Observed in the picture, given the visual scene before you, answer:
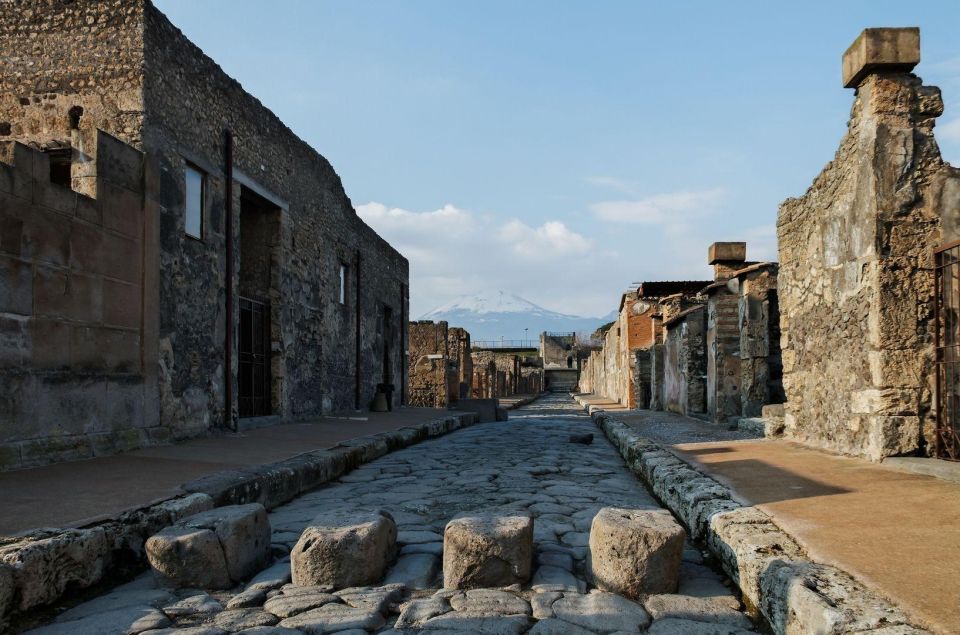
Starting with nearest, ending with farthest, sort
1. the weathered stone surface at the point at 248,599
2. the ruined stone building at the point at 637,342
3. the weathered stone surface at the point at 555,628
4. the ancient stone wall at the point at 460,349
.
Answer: the weathered stone surface at the point at 555,628 → the weathered stone surface at the point at 248,599 → the ruined stone building at the point at 637,342 → the ancient stone wall at the point at 460,349

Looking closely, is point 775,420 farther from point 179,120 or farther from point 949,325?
point 179,120

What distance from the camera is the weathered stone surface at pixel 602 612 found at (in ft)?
8.56

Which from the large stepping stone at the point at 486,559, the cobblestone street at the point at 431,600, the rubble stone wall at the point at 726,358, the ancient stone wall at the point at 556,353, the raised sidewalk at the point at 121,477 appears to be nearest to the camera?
the cobblestone street at the point at 431,600

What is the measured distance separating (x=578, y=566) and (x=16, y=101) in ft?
24.2

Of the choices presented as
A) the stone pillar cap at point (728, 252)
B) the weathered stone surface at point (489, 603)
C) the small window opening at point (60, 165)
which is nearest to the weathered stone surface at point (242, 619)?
the weathered stone surface at point (489, 603)

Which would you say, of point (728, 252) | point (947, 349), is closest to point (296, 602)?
point (947, 349)

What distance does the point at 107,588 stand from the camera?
3252 millimetres

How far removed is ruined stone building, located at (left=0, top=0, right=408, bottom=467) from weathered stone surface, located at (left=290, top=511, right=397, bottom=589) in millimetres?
3142

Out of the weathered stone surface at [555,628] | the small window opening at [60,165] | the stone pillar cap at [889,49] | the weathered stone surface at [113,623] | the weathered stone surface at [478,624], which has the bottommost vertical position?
the weathered stone surface at [113,623]

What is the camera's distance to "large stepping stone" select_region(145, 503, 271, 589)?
10.4ft

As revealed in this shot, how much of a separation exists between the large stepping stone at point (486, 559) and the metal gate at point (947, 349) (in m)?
3.42

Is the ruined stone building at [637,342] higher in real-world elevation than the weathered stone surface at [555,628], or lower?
higher

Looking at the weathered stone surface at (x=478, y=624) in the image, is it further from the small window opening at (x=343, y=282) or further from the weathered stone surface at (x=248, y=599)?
the small window opening at (x=343, y=282)

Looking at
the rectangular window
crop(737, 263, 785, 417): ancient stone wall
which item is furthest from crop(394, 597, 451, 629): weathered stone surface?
crop(737, 263, 785, 417): ancient stone wall
